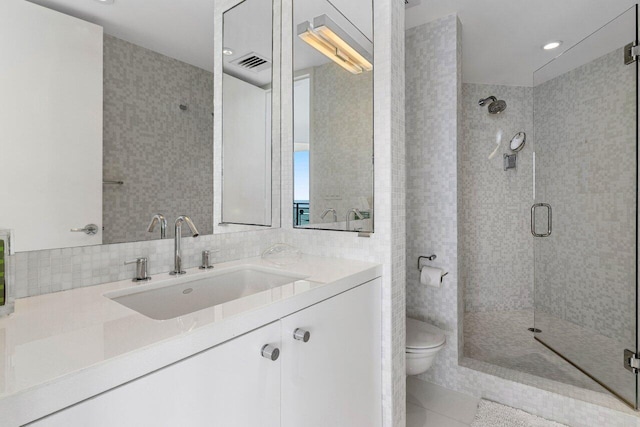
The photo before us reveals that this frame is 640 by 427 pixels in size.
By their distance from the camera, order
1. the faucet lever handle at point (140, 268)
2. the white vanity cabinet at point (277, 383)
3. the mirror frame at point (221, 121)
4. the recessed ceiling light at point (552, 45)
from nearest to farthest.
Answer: the white vanity cabinet at point (277, 383) → the faucet lever handle at point (140, 268) → the mirror frame at point (221, 121) → the recessed ceiling light at point (552, 45)

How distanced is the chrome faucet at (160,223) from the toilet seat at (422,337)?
1430 millimetres

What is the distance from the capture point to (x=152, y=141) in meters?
1.17

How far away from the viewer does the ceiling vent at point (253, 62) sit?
1597 mm

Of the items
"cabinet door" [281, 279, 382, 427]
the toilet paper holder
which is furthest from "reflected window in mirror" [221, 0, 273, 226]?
the toilet paper holder

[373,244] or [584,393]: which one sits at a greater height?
[373,244]

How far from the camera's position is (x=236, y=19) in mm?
1588

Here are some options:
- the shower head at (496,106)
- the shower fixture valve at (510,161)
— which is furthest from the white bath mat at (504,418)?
the shower head at (496,106)

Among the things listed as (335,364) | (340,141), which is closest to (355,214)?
(340,141)

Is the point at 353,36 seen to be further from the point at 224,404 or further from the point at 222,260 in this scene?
the point at 224,404

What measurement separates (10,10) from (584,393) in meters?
2.93

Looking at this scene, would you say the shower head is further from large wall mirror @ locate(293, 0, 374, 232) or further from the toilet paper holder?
large wall mirror @ locate(293, 0, 374, 232)

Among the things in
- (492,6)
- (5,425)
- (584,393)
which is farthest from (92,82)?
(584,393)

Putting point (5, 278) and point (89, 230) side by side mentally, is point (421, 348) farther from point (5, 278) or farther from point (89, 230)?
point (5, 278)

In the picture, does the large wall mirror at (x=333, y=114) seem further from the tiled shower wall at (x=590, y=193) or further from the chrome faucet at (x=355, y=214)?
the tiled shower wall at (x=590, y=193)
